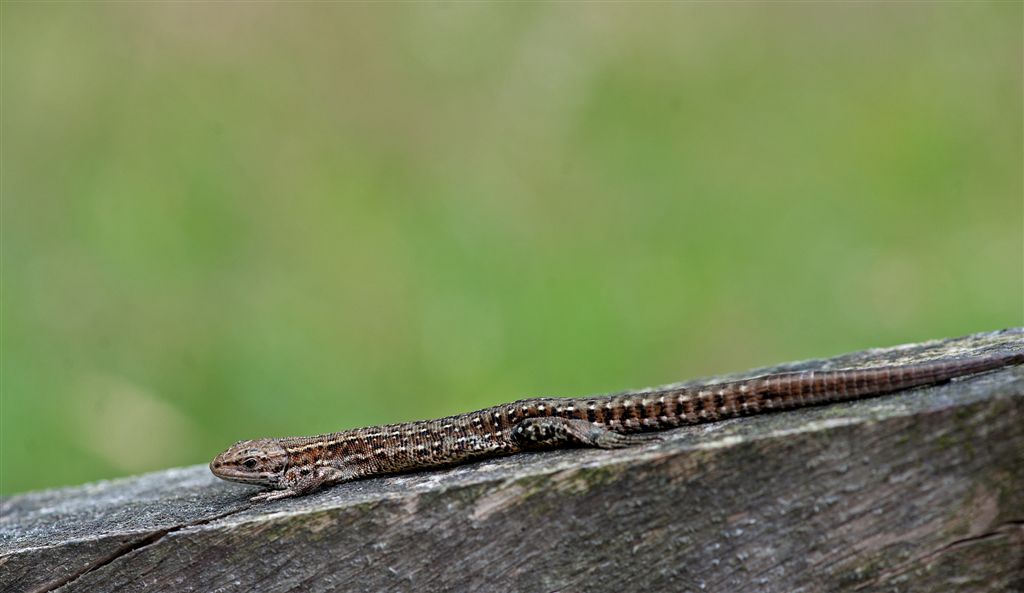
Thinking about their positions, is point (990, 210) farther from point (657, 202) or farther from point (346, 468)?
point (346, 468)

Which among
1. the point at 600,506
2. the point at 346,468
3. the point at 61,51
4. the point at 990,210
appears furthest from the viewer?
the point at 61,51

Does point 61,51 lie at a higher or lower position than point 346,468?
higher

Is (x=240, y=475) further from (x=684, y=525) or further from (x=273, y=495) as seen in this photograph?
(x=684, y=525)

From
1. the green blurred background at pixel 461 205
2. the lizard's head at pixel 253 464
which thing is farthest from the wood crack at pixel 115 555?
the green blurred background at pixel 461 205

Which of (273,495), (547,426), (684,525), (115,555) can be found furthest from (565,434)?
(115,555)

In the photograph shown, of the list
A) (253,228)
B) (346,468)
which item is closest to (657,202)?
(253,228)

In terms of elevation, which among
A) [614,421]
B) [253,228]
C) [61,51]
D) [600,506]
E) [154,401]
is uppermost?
[61,51]

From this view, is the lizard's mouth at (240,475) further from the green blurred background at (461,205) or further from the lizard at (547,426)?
the green blurred background at (461,205)
